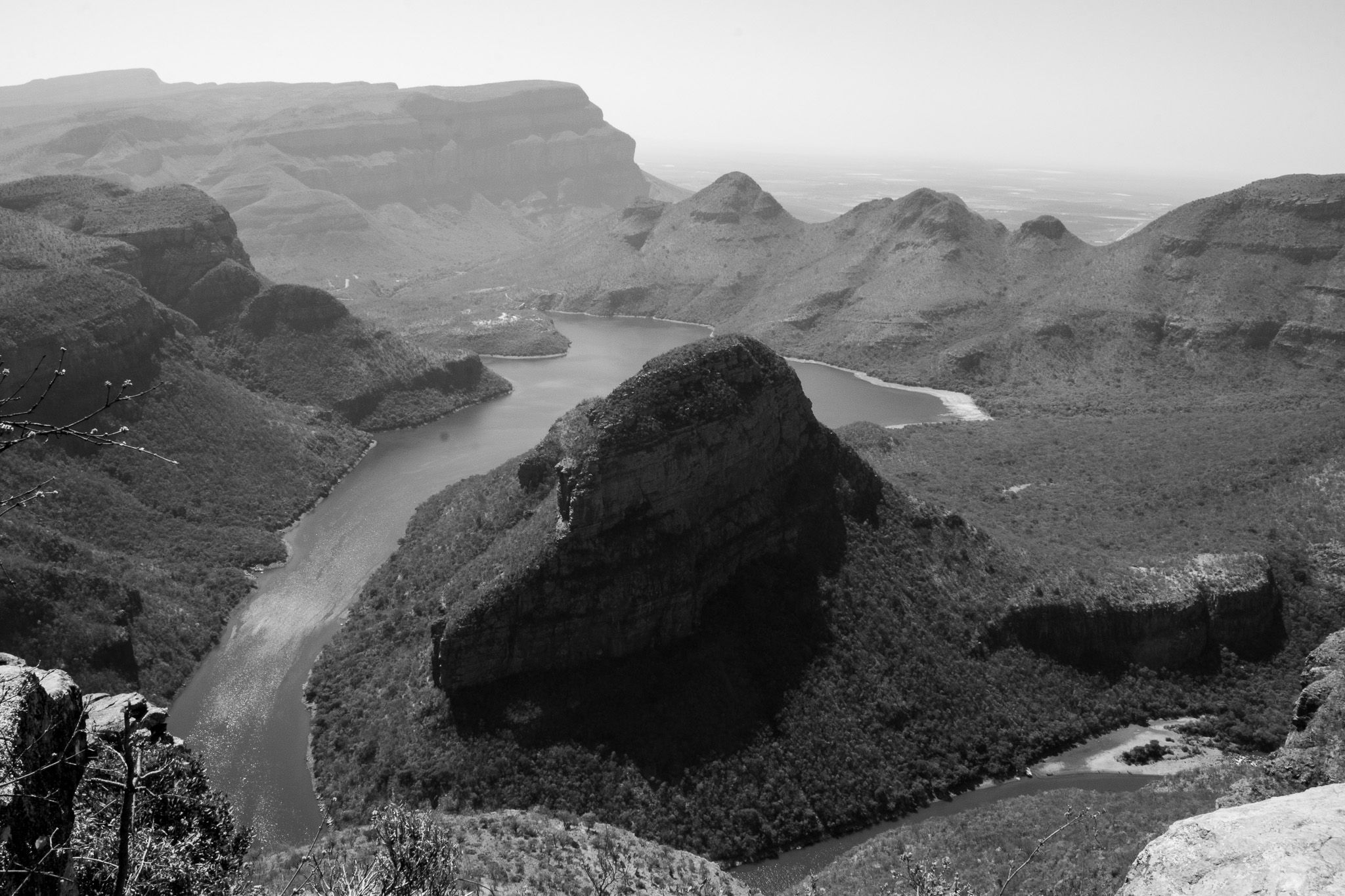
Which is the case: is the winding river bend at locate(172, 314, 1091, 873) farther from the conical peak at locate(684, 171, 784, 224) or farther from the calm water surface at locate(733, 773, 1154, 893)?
the conical peak at locate(684, 171, 784, 224)

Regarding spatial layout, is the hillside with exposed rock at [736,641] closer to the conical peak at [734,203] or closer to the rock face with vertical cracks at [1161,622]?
the rock face with vertical cracks at [1161,622]

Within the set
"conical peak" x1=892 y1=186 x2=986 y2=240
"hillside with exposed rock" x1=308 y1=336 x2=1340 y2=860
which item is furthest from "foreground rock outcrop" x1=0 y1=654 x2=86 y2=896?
"conical peak" x1=892 y1=186 x2=986 y2=240

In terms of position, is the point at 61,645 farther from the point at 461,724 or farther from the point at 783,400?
the point at 783,400

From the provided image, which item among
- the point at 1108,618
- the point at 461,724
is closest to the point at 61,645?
the point at 461,724

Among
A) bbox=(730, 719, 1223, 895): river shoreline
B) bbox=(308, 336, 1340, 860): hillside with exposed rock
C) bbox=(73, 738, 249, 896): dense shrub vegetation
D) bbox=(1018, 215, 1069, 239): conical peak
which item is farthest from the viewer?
bbox=(1018, 215, 1069, 239): conical peak

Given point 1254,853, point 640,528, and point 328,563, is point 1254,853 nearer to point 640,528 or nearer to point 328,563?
point 640,528

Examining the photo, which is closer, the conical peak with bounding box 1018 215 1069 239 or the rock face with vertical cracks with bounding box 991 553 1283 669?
the rock face with vertical cracks with bounding box 991 553 1283 669
